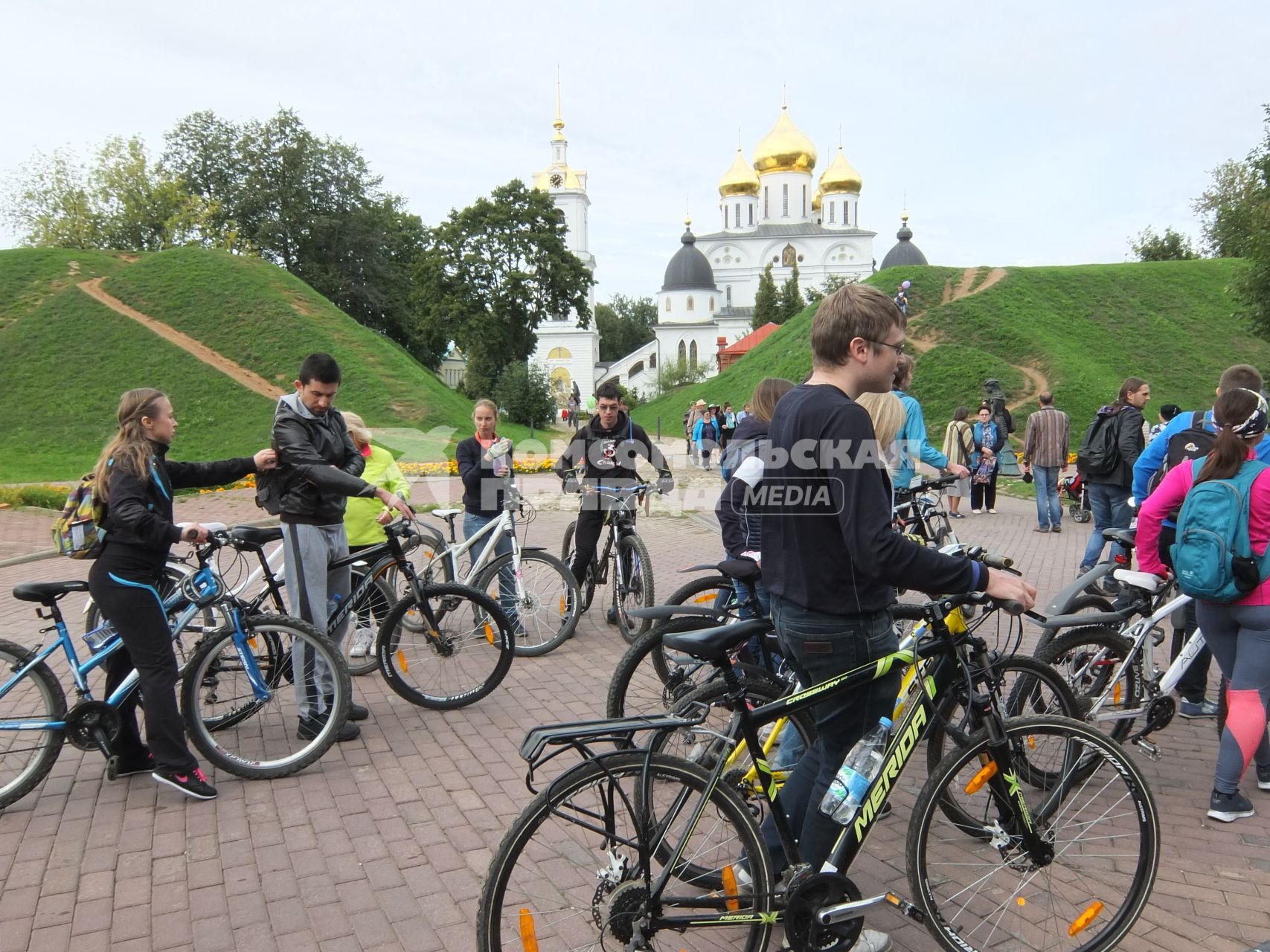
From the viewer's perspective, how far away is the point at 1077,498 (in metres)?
14.3

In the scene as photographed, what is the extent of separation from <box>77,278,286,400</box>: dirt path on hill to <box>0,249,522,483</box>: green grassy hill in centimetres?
25

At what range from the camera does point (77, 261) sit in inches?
1356

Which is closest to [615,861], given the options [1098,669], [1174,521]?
[1098,669]

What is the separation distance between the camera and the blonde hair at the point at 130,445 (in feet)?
13.3

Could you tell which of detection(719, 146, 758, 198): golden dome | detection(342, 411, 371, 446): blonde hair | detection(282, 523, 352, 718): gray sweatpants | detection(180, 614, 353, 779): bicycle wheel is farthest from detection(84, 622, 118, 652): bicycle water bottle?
detection(719, 146, 758, 198): golden dome

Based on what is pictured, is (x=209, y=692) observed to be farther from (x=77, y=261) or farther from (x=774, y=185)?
(x=774, y=185)

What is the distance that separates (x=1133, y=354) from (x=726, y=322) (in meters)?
55.2

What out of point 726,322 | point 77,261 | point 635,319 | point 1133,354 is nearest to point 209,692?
point 1133,354

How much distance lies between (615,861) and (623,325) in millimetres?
107018

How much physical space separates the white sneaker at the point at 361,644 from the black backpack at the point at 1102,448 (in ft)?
23.6

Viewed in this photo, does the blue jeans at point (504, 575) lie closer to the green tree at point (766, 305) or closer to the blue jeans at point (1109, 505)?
the blue jeans at point (1109, 505)

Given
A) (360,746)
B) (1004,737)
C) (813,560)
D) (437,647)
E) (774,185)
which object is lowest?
(360,746)

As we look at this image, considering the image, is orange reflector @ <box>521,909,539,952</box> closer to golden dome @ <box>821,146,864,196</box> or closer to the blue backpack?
the blue backpack

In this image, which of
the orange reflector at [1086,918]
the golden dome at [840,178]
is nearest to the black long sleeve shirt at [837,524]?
the orange reflector at [1086,918]
